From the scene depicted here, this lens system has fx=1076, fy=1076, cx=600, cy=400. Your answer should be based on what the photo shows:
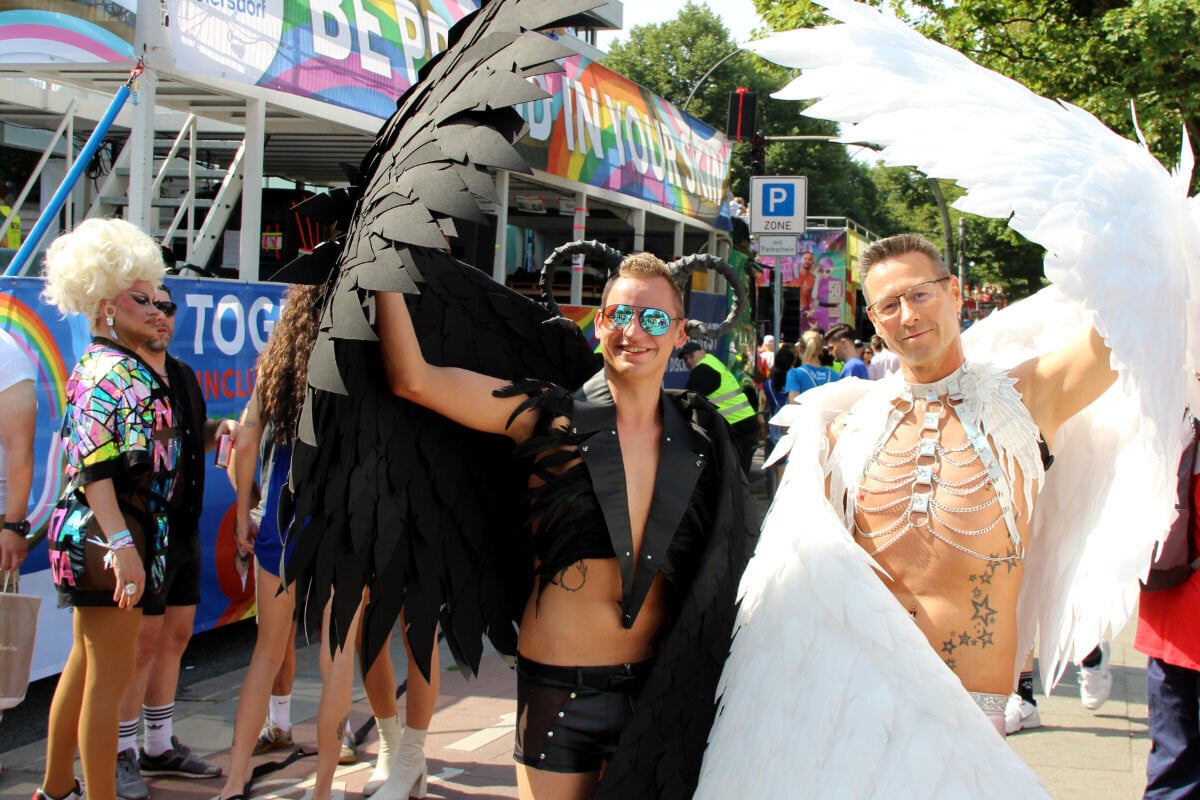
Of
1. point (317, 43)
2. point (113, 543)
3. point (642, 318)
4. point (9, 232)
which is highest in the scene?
point (317, 43)

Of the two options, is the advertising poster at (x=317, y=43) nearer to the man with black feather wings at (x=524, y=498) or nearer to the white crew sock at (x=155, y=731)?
the white crew sock at (x=155, y=731)

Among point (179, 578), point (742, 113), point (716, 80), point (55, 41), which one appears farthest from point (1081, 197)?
point (716, 80)

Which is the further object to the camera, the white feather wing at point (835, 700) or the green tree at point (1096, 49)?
the green tree at point (1096, 49)

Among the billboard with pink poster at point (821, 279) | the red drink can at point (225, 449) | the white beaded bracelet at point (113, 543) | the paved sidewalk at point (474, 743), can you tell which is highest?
the billboard with pink poster at point (821, 279)

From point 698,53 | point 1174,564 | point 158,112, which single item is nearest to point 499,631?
point 1174,564

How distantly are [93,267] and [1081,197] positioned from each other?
2822mm

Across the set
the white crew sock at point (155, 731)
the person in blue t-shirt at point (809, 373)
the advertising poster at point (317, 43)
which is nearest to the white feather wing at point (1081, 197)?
the white crew sock at point (155, 731)

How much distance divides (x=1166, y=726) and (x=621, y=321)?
2211 millimetres

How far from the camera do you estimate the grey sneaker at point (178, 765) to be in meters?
3.96

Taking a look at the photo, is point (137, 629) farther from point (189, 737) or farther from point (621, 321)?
point (621, 321)

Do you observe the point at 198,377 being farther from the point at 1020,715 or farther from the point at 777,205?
the point at 777,205

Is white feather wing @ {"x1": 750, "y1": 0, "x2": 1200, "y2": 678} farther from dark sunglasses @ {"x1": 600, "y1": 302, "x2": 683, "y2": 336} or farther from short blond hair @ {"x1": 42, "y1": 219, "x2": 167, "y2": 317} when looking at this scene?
short blond hair @ {"x1": 42, "y1": 219, "x2": 167, "y2": 317}

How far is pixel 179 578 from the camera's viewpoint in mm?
3838

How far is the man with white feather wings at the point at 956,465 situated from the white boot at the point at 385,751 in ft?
6.45
